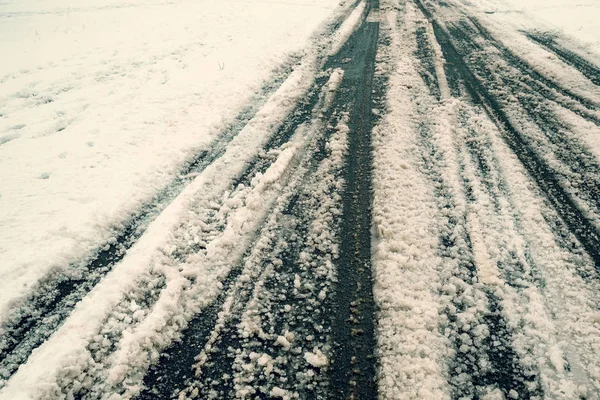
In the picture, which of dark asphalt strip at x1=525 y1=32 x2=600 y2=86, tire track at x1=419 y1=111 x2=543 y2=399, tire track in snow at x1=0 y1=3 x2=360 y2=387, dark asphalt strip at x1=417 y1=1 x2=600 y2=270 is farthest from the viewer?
dark asphalt strip at x1=525 y1=32 x2=600 y2=86

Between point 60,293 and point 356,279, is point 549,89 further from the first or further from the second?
point 60,293

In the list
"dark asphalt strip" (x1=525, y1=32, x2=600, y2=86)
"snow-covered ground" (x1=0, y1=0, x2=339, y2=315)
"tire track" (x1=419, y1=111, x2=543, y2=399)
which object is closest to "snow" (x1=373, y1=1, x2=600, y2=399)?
"tire track" (x1=419, y1=111, x2=543, y2=399)

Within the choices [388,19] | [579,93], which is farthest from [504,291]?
[388,19]

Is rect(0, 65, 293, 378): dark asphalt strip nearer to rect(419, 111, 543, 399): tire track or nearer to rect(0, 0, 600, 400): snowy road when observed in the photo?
rect(0, 0, 600, 400): snowy road

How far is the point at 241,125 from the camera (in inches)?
172

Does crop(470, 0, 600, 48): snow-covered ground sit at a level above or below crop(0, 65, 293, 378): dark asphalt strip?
above

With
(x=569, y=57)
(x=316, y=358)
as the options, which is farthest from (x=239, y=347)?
(x=569, y=57)

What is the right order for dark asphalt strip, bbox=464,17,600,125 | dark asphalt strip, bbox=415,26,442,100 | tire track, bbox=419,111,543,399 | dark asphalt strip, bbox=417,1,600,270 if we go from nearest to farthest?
tire track, bbox=419,111,543,399 < dark asphalt strip, bbox=417,1,600,270 < dark asphalt strip, bbox=464,17,600,125 < dark asphalt strip, bbox=415,26,442,100

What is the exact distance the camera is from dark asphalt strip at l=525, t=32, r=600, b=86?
5062 millimetres

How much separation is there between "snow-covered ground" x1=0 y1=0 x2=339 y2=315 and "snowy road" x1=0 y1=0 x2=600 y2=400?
218mm

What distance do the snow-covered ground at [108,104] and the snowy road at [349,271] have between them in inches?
8.6

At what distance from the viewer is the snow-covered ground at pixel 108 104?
3049 millimetres

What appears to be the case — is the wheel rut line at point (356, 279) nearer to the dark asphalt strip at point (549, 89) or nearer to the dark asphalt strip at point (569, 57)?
the dark asphalt strip at point (549, 89)

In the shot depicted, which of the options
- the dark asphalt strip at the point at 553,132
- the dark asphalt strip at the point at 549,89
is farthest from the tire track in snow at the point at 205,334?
the dark asphalt strip at the point at 549,89
